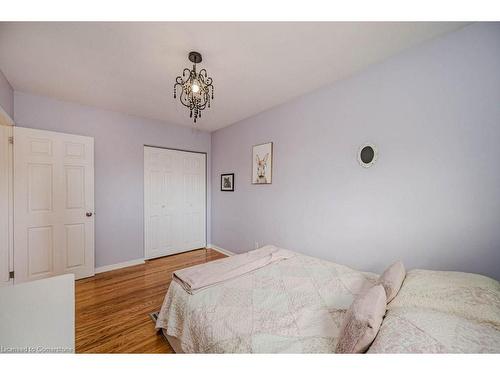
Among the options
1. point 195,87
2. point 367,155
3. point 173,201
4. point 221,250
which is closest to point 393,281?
point 367,155

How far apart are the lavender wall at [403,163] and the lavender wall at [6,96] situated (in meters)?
3.09

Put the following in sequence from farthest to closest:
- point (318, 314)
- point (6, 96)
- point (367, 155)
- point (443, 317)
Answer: point (6, 96), point (367, 155), point (318, 314), point (443, 317)

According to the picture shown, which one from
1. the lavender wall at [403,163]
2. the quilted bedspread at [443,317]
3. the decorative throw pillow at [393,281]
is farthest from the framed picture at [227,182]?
the quilted bedspread at [443,317]

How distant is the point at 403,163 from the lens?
1771mm

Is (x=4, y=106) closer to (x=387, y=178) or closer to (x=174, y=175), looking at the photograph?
(x=174, y=175)

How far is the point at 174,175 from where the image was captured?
12.4 ft

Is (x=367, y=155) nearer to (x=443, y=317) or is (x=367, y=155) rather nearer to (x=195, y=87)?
(x=443, y=317)

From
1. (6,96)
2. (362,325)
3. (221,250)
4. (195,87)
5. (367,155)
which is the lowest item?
(221,250)

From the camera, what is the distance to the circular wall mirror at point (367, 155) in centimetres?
195

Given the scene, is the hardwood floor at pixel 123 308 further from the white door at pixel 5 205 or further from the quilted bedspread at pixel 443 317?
the quilted bedspread at pixel 443 317

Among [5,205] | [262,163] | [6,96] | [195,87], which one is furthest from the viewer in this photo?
[262,163]

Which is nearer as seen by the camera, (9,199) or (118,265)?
(9,199)

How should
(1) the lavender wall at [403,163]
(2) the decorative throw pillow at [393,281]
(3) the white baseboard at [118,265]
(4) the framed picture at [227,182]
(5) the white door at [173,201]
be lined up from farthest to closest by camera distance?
(4) the framed picture at [227,182] → (5) the white door at [173,201] → (3) the white baseboard at [118,265] → (1) the lavender wall at [403,163] → (2) the decorative throw pillow at [393,281]

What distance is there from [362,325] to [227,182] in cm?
321
